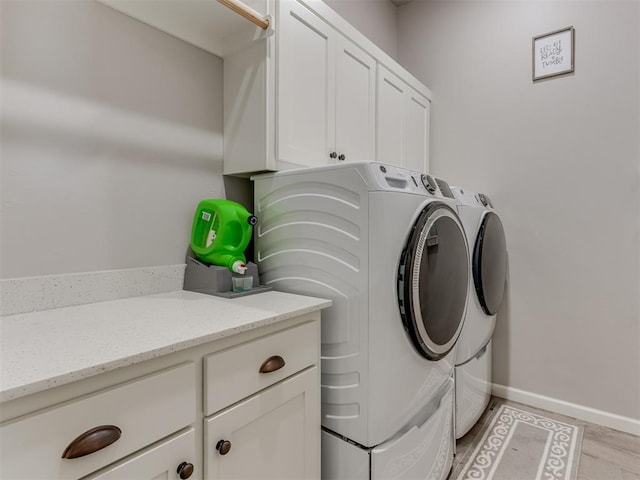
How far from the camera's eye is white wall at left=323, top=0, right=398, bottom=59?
239 centimetres

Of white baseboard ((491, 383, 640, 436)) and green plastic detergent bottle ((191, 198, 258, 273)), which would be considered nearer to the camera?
green plastic detergent bottle ((191, 198, 258, 273))

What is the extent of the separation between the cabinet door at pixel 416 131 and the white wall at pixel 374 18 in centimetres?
59

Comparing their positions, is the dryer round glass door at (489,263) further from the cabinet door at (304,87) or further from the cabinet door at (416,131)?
the cabinet door at (304,87)

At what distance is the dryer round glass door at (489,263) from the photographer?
1901 mm

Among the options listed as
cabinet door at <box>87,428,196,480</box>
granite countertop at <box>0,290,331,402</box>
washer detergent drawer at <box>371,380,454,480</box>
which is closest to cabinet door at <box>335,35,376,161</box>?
granite countertop at <box>0,290,331,402</box>

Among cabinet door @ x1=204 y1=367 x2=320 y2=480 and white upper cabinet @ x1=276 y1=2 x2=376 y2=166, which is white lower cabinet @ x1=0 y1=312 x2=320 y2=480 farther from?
white upper cabinet @ x1=276 y1=2 x2=376 y2=166

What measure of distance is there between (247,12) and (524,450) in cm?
244

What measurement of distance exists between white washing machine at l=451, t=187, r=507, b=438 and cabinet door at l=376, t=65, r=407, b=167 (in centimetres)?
52

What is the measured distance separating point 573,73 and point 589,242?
1.07 metres

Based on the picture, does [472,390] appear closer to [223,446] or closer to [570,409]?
[570,409]

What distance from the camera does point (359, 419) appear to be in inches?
48.1

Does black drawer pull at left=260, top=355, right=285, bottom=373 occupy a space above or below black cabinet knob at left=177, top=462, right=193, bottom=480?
above

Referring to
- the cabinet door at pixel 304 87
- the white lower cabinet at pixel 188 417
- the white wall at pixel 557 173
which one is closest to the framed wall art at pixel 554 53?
the white wall at pixel 557 173

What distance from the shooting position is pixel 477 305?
1.92 m
